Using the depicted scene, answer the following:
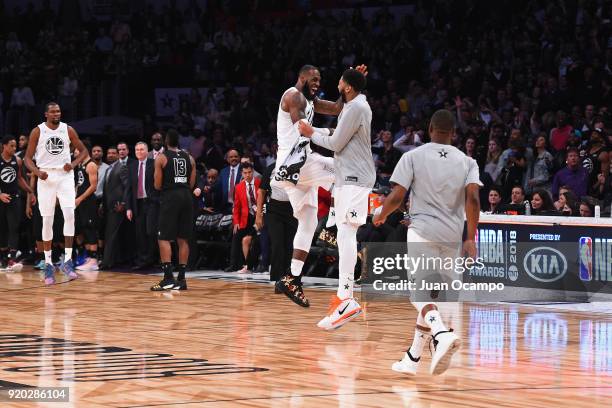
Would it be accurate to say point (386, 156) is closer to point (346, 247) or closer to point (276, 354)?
point (346, 247)

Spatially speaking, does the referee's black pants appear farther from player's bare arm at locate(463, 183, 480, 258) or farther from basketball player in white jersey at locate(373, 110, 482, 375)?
player's bare arm at locate(463, 183, 480, 258)

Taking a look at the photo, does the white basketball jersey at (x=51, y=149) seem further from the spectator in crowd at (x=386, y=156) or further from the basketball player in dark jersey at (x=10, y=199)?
the spectator in crowd at (x=386, y=156)

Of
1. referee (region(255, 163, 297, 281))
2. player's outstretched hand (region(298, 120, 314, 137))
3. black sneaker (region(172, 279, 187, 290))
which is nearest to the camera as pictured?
player's outstretched hand (region(298, 120, 314, 137))

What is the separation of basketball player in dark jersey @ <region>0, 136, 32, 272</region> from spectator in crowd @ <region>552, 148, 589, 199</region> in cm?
752

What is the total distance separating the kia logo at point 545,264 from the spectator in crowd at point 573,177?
8.11ft

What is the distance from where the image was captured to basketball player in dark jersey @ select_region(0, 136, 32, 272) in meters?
17.3

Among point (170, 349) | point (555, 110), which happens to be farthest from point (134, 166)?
point (170, 349)

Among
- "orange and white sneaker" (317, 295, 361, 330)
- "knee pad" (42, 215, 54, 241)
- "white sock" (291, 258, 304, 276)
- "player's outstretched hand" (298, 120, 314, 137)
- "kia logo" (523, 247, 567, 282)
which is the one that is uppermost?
"player's outstretched hand" (298, 120, 314, 137)

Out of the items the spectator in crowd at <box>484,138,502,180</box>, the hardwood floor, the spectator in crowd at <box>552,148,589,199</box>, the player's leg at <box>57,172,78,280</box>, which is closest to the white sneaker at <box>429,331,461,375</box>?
the hardwood floor

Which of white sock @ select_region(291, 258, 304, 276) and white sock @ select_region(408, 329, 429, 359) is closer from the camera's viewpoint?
white sock @ select_region(408, 329, 429, 359)

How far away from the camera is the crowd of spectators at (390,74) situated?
1658 cm

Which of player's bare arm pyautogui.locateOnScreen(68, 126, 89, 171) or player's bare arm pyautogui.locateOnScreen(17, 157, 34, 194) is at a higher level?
player's bare arm pyautogui.locateOnScreen(68, 126, 89, 171)

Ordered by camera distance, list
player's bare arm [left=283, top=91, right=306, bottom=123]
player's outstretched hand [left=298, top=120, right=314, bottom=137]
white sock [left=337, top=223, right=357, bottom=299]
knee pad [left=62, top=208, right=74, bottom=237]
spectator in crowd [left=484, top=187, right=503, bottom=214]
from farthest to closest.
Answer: knee pad [left=62, top=208, right=74, bottom=237] < spectator in crowd [left=484, top=187, right=503, bottom=214] < player's bare arm [left=283, top=91, right=306, bottom=123] < white sock [left=337, top=223, right=357, bottom=299] < player's outstretched hand [left=298, top=120, right=314, bottom=137]

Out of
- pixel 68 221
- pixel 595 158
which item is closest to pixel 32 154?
pixel 68 221
